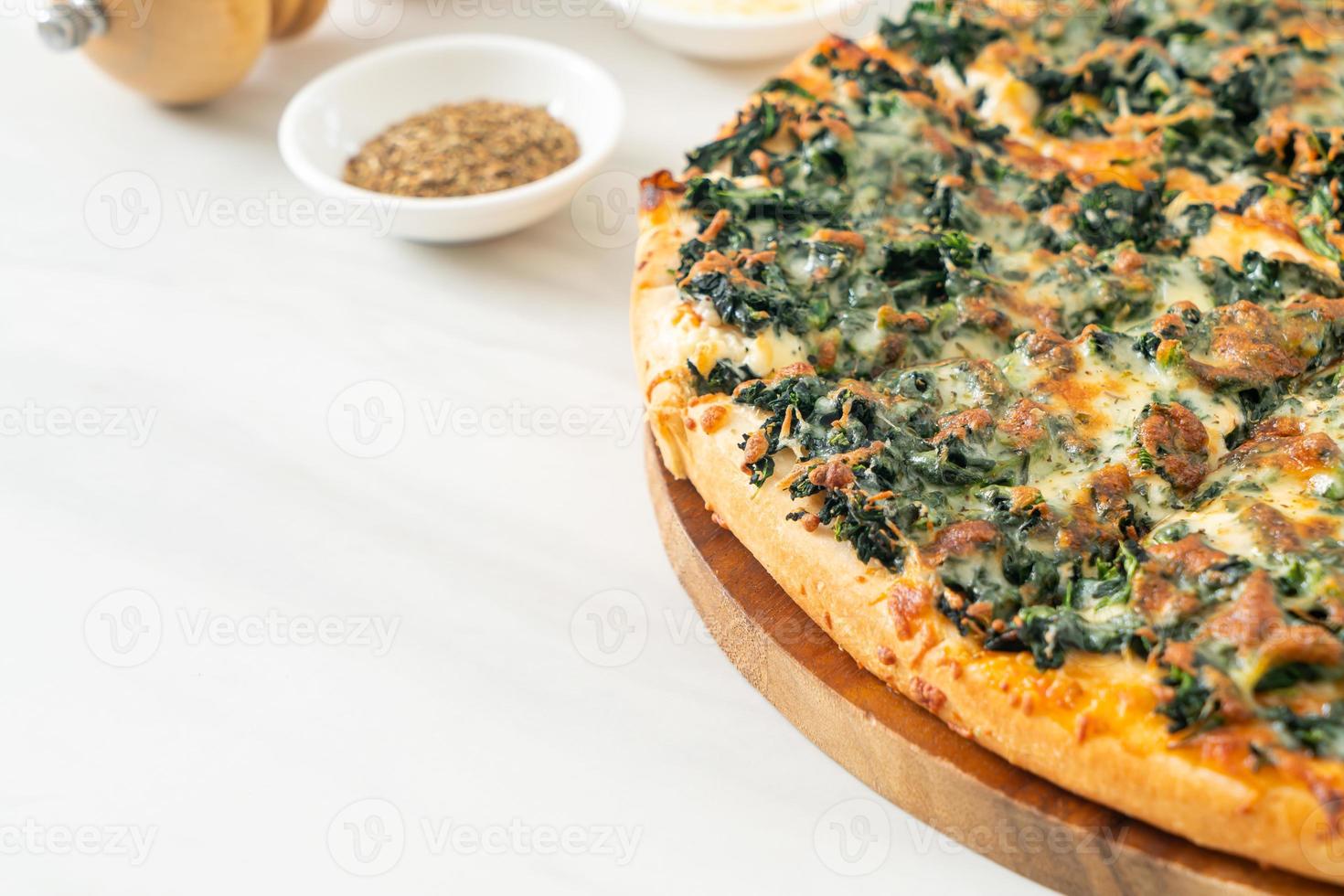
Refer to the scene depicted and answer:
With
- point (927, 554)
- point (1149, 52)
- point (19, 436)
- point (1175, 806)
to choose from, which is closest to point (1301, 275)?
point (1149, 52)
